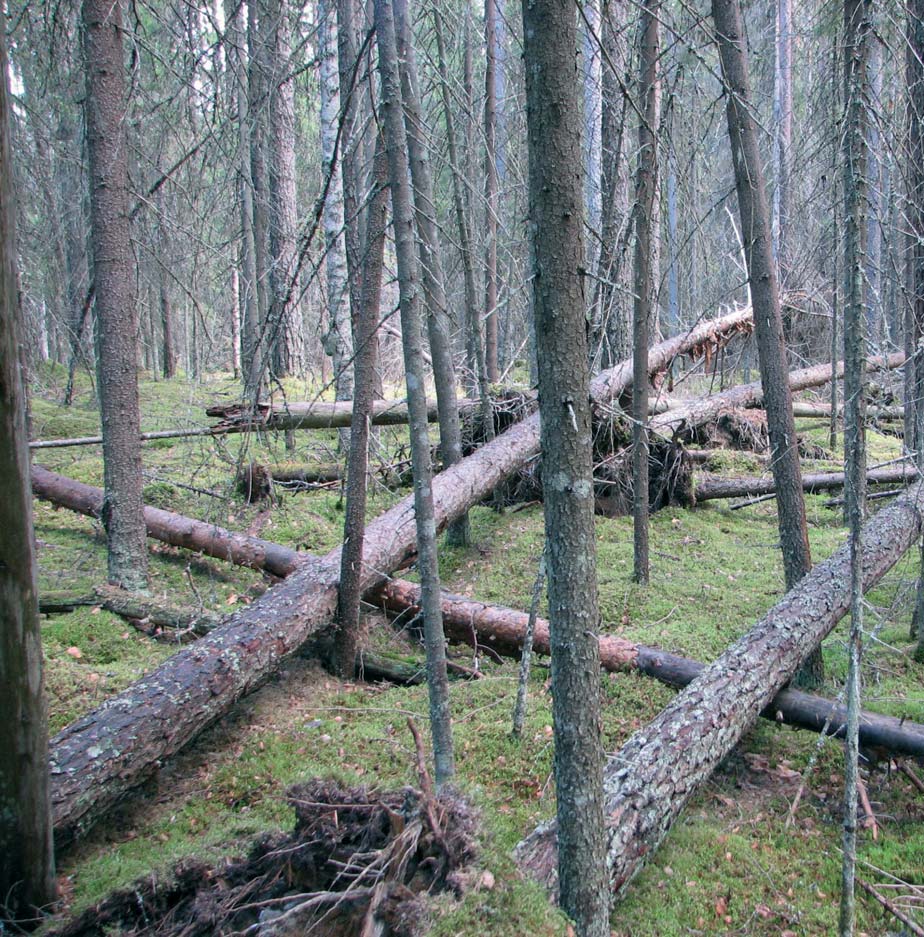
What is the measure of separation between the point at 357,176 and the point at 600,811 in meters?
4.26

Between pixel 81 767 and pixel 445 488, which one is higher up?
pixel 445 488

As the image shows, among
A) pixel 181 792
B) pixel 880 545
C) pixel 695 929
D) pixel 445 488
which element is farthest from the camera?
pixel 445 488

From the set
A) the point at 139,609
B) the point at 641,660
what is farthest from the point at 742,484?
the point at 139,609

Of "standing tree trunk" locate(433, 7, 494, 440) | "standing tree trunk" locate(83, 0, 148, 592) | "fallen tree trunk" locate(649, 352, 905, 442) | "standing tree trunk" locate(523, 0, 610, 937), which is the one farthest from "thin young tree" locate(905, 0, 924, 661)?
"standing tree trunk" locate(83, 0, 148, 592)

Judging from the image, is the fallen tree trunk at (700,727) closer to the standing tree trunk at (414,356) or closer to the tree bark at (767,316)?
the tree bark at (767,316)

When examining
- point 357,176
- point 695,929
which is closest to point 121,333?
point 357,176

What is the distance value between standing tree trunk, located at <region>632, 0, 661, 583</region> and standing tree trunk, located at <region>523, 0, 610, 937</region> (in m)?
3.19

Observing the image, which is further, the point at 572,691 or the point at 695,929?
the point at 695,929

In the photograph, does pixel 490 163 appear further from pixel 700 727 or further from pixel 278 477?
pixel 700 727

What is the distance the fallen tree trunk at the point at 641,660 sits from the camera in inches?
171

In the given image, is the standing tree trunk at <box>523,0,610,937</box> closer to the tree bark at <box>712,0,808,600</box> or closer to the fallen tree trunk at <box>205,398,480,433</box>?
the tree bark at <box>712,0,808,600</box>

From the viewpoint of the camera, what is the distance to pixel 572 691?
2357mm

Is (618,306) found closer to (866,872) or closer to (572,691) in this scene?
(866,872)

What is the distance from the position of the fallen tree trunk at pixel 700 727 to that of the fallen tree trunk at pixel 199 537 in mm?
4037
